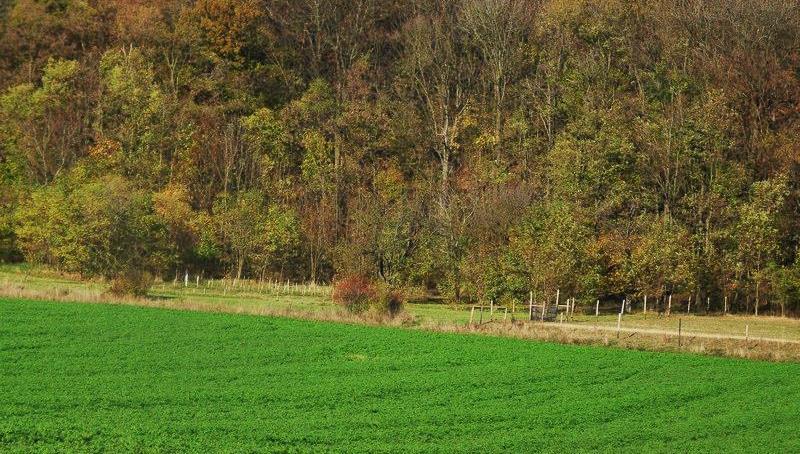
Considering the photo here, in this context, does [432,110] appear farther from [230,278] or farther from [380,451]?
[380,451]

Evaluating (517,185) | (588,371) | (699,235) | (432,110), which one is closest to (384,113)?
(432,110)

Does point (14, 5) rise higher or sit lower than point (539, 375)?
higher

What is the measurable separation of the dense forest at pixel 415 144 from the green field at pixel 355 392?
70.7ft

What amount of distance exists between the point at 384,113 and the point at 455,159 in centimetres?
696

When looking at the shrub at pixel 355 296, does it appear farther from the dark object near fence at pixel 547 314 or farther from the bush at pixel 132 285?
the bush at pixel 132 285

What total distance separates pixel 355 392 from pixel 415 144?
6638 cm

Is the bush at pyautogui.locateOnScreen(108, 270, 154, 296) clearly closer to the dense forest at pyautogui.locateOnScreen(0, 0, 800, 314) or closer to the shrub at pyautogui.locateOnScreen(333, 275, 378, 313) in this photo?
the dense forest at pyautogui.locateOnScreen(0, 0, 800, 314)

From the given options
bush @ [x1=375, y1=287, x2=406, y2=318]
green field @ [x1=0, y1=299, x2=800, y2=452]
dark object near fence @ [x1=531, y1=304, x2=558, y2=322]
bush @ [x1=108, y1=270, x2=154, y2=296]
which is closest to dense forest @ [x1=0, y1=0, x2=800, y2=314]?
bush @ [x1=108, y1=270, x2=154, y2=296]

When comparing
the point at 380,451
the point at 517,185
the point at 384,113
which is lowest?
the point at 380,451

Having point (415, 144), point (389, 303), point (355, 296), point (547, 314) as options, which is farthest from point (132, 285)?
point (415, 144)

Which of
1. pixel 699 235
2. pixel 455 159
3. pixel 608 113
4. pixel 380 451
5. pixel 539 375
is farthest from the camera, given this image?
pixel 455 159

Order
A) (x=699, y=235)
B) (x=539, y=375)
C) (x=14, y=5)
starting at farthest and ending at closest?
(x=14, y=5) → (x=699, y=235) → (x=539, y=375)

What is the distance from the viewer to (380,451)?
27.3 metres

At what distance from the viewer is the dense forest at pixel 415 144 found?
258ft
